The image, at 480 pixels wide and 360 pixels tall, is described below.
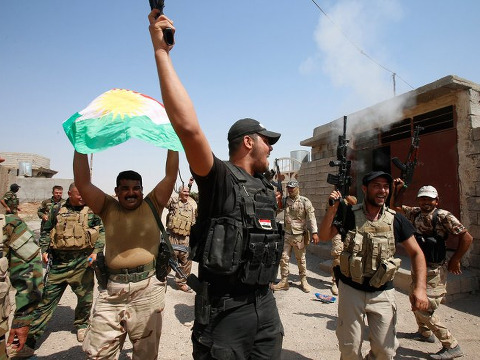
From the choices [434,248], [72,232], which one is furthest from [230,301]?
[434,248]

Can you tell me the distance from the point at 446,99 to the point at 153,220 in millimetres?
6254

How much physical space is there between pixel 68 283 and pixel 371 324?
3.44 m

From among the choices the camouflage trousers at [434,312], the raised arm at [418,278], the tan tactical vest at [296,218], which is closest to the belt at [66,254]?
the raised arm at [418,278]

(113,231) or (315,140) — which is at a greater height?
(315,140)

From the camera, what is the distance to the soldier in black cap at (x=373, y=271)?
2549mm

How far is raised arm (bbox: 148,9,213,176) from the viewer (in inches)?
47.9

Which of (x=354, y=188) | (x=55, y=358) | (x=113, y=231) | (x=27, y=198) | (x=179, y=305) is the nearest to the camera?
(x=113, y=231)

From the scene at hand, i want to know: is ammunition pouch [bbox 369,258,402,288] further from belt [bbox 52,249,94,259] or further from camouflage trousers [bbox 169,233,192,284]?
camouflage trousers [bbox 169,233,192,284]

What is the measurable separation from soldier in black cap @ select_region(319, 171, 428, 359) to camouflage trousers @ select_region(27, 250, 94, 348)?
3000mm

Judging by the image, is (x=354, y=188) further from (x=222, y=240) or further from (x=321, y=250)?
(x=222, y=240)

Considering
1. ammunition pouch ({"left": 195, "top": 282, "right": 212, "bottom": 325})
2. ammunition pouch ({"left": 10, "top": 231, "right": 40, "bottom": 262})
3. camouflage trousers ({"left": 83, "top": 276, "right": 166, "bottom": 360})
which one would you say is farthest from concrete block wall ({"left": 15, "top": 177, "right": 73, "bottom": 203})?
ammunition pouch ({"left": 195, "top": 282, "right": 212, "bottom": 325})

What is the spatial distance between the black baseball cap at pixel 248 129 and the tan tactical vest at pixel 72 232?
9.51 ft

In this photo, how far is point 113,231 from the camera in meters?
2.39

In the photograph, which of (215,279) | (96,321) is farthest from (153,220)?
(215,279)
